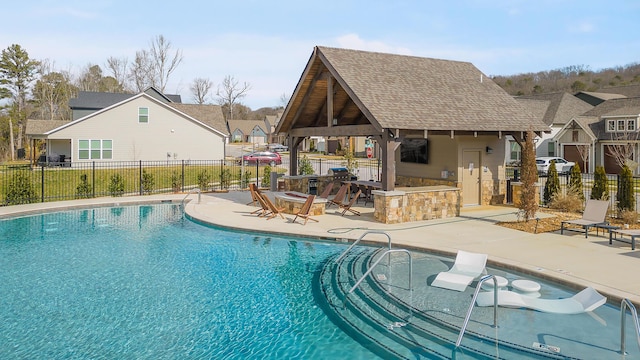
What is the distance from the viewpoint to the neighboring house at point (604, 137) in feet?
110

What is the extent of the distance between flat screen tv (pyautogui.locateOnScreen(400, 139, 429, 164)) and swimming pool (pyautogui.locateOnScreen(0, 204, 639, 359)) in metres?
7.78

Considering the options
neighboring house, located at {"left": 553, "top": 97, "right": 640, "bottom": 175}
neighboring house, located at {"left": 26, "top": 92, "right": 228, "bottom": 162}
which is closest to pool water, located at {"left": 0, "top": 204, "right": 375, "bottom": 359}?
Result: neighboring house, located at {"left": 26, "top": 92, "right": 228, "bottom": 162}

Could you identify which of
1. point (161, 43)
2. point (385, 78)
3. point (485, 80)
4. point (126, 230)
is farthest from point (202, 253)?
point (161, 43)

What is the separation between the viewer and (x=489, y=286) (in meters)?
8.27

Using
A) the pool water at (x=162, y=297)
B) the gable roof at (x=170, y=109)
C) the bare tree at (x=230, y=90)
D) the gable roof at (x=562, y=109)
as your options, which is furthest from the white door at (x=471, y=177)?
the bare tree at (x=230, y=90)

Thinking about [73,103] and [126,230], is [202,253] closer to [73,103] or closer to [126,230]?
[126,230]

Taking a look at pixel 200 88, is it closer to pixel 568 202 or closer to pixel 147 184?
pixel 147 184

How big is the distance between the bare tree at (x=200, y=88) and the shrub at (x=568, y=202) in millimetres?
70780

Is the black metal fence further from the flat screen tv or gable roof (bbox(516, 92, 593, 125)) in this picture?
gable roof (bbox(516, 92, 593, 125))

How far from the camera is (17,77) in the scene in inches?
2062

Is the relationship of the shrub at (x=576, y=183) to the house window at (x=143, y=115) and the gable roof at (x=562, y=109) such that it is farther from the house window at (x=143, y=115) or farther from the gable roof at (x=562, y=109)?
the house window at (x=143, y=115)

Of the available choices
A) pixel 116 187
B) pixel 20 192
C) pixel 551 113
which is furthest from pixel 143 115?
pixel 551 113

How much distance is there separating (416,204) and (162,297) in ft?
29.0

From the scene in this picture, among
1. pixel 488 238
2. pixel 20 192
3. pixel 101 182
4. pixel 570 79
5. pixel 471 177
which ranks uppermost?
pixel 570 79
